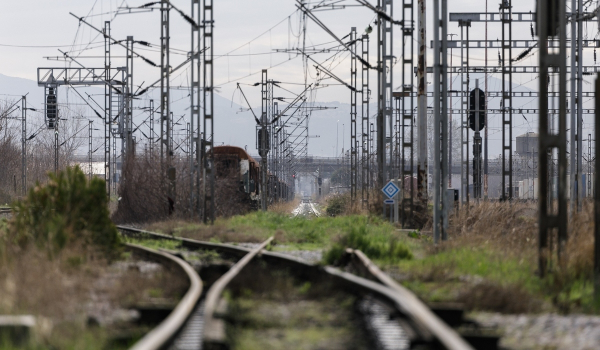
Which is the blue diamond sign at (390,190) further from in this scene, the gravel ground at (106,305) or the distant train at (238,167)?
the gravel ground at (106,305)

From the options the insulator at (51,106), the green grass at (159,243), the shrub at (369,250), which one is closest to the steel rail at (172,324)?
the shrub at (369,250)

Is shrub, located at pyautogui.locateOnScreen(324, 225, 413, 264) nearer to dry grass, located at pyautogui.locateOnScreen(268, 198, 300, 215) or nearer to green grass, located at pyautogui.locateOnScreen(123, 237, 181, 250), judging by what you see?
green grass, located at pyautogui.locateOnScreen(123, 237, 181, 250)

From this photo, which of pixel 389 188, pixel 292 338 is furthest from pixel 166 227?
pixel 292 338

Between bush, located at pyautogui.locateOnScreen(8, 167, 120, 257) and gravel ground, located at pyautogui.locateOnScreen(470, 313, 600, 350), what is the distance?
847 cm

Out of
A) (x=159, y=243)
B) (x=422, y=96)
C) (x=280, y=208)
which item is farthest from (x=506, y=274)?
(x=280, y=208)

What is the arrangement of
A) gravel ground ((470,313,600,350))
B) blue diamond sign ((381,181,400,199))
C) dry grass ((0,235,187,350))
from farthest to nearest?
blue diamond sign ((381,181,400,199)), gravel ground ((470,313,600,350)), dry grass ((0,235,187,350))

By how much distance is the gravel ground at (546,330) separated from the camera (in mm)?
7027

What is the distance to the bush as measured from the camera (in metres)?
15.3

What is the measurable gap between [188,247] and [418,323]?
13206 mm

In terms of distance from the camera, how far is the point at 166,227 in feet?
91.1

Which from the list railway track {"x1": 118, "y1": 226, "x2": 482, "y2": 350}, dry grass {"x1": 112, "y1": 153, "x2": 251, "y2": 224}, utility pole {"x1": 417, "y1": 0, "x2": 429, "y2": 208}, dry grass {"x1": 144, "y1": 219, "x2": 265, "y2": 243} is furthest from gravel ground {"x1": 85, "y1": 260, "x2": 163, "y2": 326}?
dry grass {"x1": 112, "y1": 153, "x2": 251, "y2": 224}

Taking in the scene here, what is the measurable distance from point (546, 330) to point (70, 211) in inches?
404

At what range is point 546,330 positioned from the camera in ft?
25.2

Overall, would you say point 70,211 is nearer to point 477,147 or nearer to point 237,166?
point 237,166
